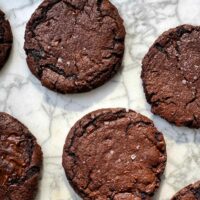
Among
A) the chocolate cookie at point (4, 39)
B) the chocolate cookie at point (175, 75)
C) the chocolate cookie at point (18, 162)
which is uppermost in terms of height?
the chocolate cookie at point (4, 39)

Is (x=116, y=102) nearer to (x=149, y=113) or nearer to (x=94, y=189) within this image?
(x=149, y=113)

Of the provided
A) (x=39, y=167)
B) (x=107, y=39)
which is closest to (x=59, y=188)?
(x=39, y=167)

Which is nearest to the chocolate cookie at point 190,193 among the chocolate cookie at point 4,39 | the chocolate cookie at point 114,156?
the chocolate cookie at point 114,156

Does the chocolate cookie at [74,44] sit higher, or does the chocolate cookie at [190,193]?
the chocolate cookie at [74,44]

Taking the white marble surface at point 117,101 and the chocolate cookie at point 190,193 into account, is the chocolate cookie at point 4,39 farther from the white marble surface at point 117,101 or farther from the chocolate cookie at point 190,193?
the chocolate cookie at point 190,193

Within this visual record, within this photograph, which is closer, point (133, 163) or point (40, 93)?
point (133, 163)

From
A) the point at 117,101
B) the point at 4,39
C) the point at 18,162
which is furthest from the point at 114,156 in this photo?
the point at 4,39

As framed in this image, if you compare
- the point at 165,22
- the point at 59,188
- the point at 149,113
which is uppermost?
the point at 165,22

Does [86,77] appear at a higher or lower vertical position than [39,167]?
higher

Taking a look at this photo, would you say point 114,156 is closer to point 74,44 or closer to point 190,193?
point 190,193
